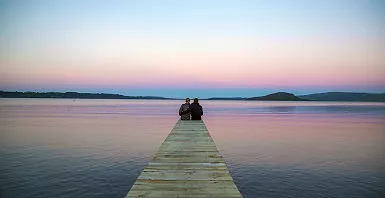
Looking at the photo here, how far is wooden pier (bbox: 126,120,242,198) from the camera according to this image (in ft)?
22.7

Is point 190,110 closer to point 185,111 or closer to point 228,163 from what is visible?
point 185,111

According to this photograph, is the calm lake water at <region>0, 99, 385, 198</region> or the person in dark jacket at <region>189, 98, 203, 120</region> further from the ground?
the person in dark jacket at <region>189, 98, 203, 120</region>

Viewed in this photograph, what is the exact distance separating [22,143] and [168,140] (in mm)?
12807

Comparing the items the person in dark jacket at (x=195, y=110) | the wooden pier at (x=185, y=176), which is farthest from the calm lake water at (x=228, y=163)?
the person in dark jacket at (x=195, y=110)

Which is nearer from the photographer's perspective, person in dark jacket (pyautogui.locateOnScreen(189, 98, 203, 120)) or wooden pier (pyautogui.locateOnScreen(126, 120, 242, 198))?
wooden pier (pyautogui.locateOnScreen(126, 120, 242, 198))

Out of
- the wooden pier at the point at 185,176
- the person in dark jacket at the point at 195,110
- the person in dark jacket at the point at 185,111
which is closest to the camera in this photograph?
the wooden pier at the point at 185,176

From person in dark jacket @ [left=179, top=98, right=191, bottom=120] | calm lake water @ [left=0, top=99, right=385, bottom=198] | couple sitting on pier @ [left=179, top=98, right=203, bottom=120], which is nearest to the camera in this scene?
calm lake water @ [left=0, top=99, right=385, bottom=198]

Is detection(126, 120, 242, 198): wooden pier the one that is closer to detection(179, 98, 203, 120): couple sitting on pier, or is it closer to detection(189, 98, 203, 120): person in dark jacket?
detection(189, 98, 203, 120): person in dark jacket

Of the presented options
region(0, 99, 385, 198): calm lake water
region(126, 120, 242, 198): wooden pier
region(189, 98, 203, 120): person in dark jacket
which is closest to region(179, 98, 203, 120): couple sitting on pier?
region(189, 98, 203, 120): person in dark jacket

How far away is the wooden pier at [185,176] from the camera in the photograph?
6918mm

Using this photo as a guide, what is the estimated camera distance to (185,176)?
27.2 ft

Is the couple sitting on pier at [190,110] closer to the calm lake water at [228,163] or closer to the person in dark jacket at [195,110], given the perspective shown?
the person in dark jacket at [195,110]

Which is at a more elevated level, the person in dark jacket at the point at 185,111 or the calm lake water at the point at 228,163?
the person in dark jacket at the point at 185,111

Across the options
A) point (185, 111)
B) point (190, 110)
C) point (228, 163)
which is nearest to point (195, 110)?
point (190, 110)
